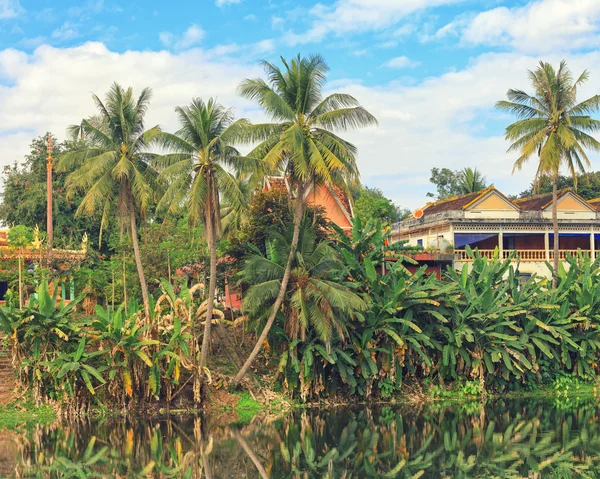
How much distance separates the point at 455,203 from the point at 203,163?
877 inches

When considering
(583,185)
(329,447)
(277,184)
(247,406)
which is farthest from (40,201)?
(583,185)

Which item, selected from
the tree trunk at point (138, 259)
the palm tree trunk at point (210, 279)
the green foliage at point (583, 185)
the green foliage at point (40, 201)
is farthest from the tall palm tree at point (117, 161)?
the green foliage at point (583, 185)

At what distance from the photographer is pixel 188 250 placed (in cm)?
3023

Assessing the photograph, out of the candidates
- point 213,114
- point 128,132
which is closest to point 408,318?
point 213,114

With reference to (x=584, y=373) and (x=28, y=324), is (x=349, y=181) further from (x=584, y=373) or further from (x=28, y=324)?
(x=584, y=373)

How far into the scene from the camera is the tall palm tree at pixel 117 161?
79.7 ft

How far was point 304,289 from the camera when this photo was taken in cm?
2322

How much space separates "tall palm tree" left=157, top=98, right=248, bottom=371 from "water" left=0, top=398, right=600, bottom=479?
192 inches

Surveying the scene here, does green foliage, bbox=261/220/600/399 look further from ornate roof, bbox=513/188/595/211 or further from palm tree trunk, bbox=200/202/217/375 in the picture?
ornate roof, bbox=513/188/595/211

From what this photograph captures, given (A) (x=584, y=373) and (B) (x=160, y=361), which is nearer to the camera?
(B) (x=160, y=361)

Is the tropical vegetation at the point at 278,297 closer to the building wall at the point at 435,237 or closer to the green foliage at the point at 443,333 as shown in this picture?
the green foliage at the point at 443,333

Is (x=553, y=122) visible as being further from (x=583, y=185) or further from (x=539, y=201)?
(x=583, y=185)

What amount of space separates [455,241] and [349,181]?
56.0 ft

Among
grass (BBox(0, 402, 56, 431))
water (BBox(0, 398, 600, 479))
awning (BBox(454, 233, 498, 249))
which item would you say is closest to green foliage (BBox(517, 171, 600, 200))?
awning (BBox(454, 233, 498, 249))
